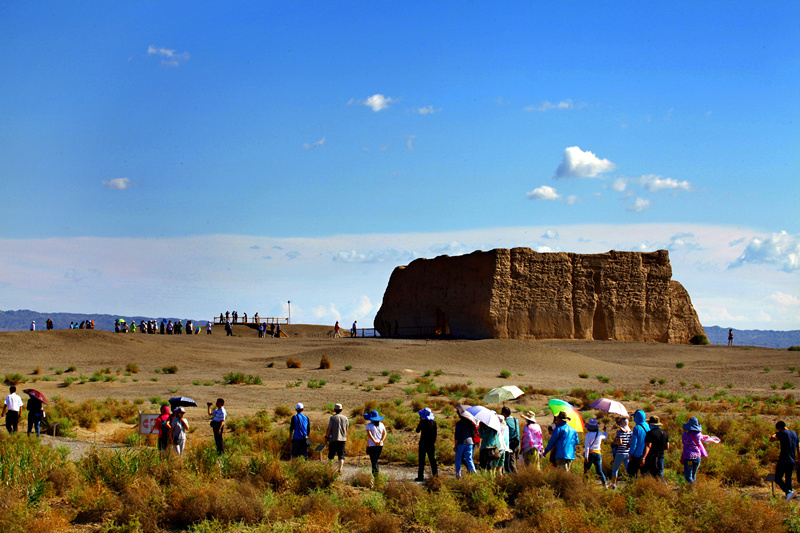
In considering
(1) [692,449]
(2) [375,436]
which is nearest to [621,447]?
(1) [692,449]

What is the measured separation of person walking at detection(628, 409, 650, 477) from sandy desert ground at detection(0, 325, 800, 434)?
11.2 metres

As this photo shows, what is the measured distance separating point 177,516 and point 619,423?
667 cm

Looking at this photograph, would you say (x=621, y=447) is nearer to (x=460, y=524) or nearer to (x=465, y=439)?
(x=465, y=439)

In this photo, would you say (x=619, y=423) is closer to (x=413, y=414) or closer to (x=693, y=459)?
(x=693, y=459)

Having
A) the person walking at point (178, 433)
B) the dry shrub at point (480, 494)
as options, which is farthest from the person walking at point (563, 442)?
the person walking at point (178, 433)

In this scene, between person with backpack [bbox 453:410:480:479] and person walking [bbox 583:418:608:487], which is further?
person with backpack [bbox 453:410:480:479]

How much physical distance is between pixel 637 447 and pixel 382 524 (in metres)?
4.31

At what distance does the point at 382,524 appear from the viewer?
30.2ft

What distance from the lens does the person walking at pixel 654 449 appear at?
10.9 meters

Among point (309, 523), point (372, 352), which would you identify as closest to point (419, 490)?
point (309, 523)

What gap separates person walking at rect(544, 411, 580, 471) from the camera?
432 inches

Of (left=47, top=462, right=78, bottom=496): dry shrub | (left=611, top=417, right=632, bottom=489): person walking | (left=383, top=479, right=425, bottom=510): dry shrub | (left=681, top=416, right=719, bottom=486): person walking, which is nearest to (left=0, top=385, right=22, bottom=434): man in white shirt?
(left=47, top=462, right=78, bottom=496): dry shrub

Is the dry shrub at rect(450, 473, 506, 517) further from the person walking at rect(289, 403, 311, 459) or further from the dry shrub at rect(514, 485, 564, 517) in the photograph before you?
the person walking at rect(289, 403, 311, 459)

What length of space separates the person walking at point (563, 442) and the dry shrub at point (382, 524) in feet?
9.76
